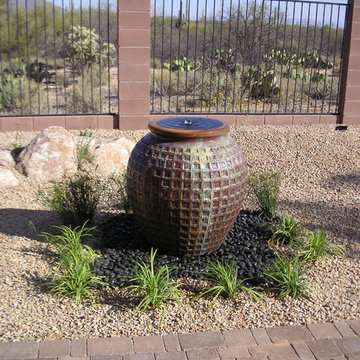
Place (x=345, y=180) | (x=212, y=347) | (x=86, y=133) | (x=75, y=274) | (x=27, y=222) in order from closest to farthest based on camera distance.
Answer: (x=212, y=347) < (x=75, y=274) < (x=27, y=222) < (x=345, y=180) < (x=86, y=133)

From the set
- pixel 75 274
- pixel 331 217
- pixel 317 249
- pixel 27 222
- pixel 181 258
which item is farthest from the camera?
pixel 331 217

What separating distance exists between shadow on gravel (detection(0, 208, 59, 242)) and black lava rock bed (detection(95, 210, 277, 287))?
0.60 meters

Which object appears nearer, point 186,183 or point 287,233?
point 186,183

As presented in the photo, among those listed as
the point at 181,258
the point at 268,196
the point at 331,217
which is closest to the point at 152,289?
the point at 181,258

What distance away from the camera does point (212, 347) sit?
3.61 m

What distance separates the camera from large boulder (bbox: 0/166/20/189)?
656 cm

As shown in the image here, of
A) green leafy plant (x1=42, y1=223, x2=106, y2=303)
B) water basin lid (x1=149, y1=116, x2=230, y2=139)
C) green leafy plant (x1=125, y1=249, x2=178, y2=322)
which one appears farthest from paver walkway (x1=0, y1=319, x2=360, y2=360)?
water basin lid (x1=149, y1=116, x2=230, y2=139)

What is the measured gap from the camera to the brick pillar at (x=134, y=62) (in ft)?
29.1

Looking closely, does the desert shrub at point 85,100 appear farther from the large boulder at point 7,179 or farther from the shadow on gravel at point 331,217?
the shadow on gravel at point 331,217

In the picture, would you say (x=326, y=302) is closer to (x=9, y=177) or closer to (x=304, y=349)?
(x=304, y=349)

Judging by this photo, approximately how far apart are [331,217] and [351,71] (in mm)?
4870

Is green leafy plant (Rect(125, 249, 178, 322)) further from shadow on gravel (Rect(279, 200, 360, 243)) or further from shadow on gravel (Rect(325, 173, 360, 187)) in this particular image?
shadow on gravel (Rect(325, 173, 360, 187))

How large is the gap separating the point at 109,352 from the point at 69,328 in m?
0.41

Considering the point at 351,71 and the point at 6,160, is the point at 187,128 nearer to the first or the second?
the point at 6,160
